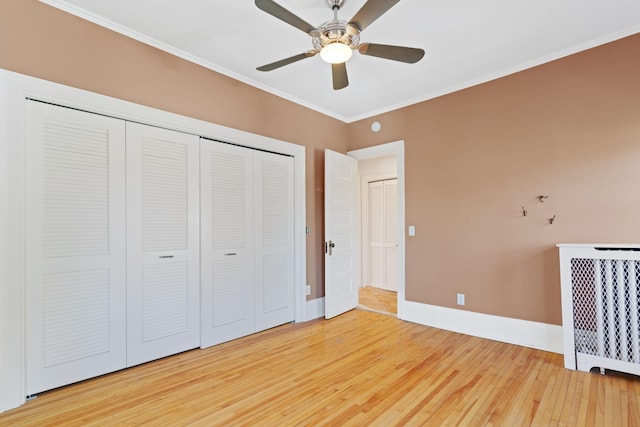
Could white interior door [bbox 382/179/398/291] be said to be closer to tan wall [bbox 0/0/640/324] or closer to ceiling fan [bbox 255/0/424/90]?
tan wall [bbox 0/0/640/324]

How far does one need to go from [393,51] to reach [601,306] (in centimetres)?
253

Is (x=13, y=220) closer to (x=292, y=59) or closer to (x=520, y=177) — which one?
(x=292, y=59)

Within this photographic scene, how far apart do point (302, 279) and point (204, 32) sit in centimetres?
274

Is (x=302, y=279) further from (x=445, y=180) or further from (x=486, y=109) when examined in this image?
(x=486, y=109)

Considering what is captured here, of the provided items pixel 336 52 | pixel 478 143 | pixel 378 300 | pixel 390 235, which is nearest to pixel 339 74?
pixel 336 52

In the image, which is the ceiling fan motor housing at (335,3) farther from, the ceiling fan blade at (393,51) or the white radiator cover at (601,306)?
the white radiator cover at (601,306)

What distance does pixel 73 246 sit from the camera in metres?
2.27

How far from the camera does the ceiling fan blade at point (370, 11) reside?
1677 millimetres

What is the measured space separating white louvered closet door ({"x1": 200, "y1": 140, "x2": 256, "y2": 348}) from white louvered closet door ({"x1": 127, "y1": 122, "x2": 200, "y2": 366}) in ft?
0.31

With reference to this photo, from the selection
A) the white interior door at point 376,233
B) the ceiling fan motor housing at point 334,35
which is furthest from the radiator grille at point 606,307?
the white interior door at point 376,233

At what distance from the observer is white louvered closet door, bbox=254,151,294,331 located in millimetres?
3457

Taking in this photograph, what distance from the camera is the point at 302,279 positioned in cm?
384

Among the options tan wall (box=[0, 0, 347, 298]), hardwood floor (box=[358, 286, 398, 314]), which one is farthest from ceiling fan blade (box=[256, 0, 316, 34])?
hardwood floor (box=[358, 286, 398, 314])

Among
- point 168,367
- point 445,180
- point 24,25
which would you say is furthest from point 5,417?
point 445,180
